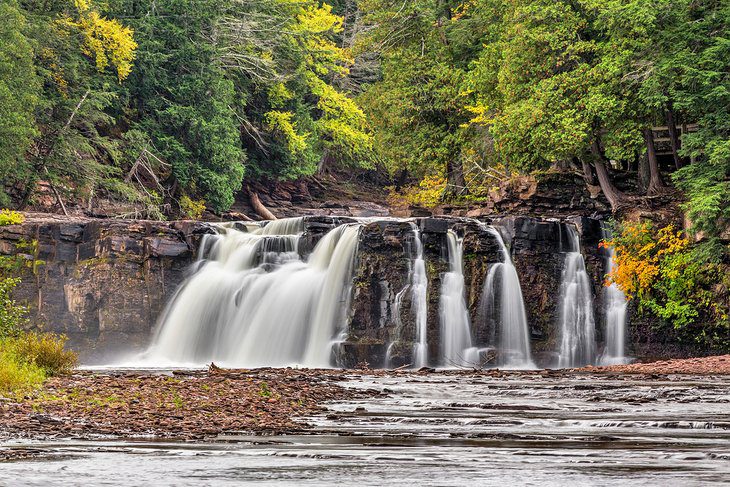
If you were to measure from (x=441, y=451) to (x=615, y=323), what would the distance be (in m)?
29.7

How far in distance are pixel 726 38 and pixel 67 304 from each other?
2560cm

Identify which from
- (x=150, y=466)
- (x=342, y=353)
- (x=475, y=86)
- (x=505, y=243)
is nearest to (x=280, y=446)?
(x=150, y=466)

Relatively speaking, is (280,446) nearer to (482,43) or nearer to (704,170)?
(704,170)

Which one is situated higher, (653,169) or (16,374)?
(653,169)

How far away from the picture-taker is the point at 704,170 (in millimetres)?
35875

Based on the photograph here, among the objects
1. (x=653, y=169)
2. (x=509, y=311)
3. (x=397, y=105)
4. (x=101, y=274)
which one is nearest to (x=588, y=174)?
(x=653, y=169)

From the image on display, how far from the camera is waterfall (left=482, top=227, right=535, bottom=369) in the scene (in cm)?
3600

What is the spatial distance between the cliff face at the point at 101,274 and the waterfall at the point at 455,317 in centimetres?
1025

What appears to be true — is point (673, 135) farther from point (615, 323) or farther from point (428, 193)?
point (428, 193)

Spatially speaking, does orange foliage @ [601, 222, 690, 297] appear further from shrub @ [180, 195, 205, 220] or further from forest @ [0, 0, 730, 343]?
shrub @ [180, 195, 205, 220]

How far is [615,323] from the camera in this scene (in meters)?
38.3

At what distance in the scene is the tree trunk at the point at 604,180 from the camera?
4069 centimetres

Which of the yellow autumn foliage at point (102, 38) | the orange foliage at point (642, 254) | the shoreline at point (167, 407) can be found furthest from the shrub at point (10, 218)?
the orange foliage at point (642, 254)

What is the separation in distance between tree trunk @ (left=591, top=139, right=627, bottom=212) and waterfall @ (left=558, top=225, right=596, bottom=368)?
3.01 metres
